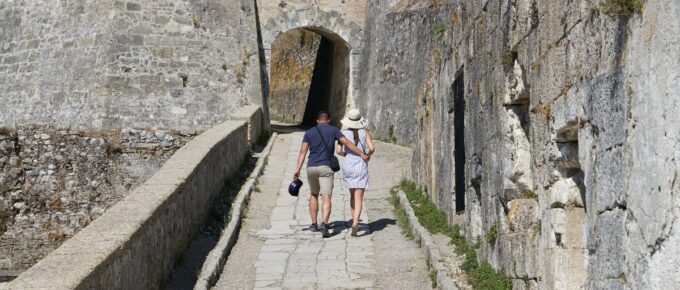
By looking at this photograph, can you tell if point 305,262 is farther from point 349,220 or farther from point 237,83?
point 237,83

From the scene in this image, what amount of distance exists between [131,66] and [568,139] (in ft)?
55.3

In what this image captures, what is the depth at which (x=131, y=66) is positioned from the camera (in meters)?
21.6

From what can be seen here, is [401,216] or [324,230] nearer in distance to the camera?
[324,230]

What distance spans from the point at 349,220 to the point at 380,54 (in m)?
12.6

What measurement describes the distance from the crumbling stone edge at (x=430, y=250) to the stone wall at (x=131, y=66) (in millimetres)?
10470

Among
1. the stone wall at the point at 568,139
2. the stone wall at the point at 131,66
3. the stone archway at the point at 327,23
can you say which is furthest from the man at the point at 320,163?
the stone archway at the point at 327,23

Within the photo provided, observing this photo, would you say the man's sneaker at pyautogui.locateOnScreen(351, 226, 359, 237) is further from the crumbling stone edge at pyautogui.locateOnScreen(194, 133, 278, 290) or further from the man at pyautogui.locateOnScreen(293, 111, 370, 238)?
the crumbling stone edge at pyautogui.locateOnScreen(194, 133, 278, 290)

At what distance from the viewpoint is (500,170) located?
788 cm

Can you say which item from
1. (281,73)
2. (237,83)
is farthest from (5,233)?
(281,73)

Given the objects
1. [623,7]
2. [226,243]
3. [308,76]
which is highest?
[308,76]

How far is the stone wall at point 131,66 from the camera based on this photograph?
2147 centimetres

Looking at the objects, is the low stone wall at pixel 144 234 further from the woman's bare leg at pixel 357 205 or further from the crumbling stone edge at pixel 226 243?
the woman's bare leg at pixel 357 205

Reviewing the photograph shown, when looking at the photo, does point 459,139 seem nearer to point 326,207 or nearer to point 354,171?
point 354,171

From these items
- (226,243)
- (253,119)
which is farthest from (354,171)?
(253,119)
